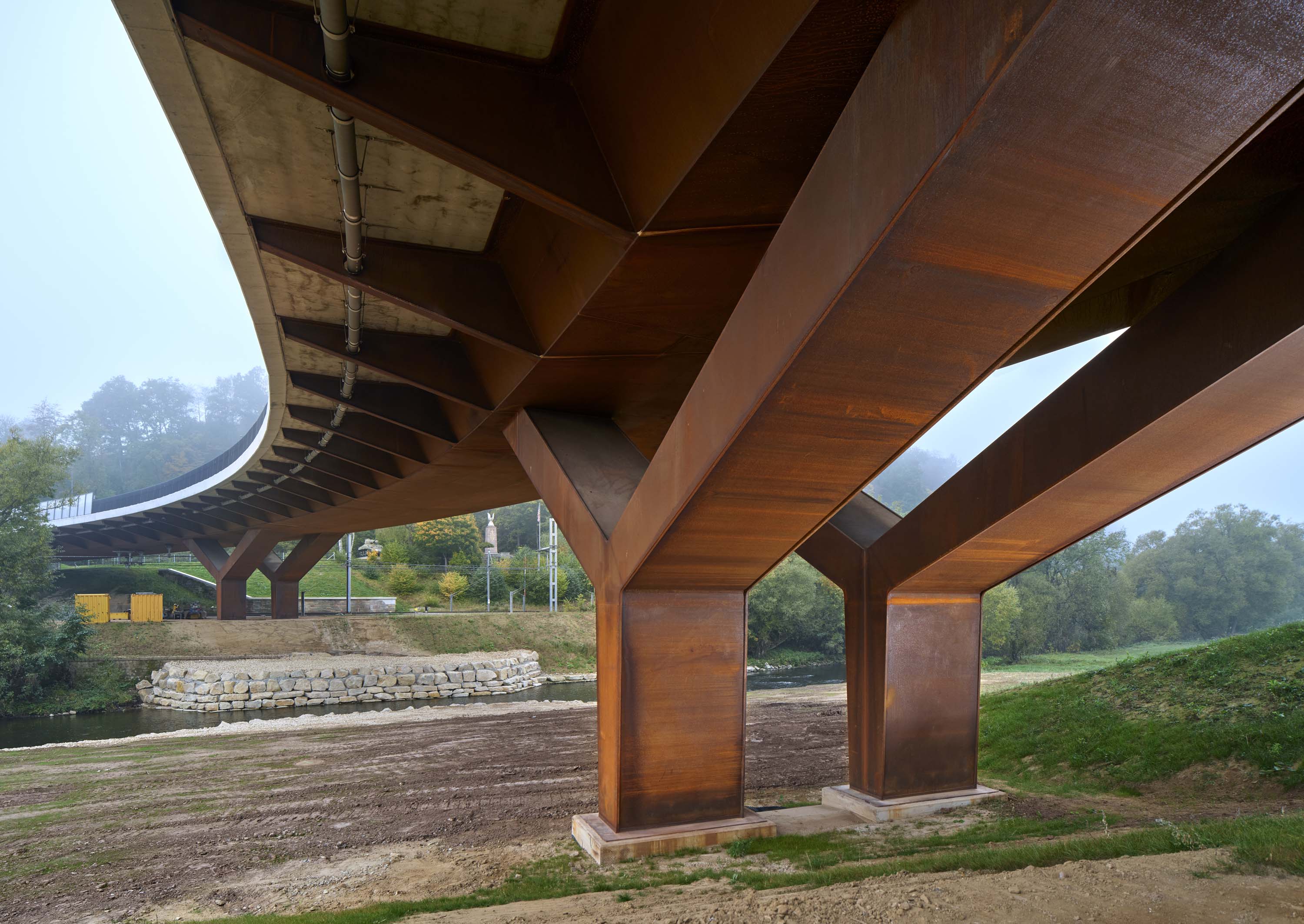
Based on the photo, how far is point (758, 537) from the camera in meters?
7.98

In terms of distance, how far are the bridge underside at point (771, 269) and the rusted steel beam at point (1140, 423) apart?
4 cm

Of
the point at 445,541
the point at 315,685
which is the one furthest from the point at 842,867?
the point at 445,541

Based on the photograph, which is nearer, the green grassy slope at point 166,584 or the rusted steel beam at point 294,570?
the rusted steel beam at point 294,570

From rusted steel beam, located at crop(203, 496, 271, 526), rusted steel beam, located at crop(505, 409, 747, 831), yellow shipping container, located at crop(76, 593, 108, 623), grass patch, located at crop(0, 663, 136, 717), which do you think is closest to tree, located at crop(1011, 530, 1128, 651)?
rusted steel beam, located at crop(203, 496, 271, 526)

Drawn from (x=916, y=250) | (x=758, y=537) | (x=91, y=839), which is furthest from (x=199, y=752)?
(x=916, y=250)

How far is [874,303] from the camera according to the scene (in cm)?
438

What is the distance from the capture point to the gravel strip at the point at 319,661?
33.8 metres

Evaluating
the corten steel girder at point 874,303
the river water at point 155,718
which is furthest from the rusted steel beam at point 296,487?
the corten steel girder at point 874,303

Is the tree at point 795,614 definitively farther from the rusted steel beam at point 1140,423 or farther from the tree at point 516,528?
the rusted steel beam at point 1140,423

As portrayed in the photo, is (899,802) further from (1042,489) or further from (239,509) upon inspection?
(239,509)

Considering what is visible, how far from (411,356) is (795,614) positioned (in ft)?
175

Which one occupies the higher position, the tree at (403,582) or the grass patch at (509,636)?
the tree at (403,582)

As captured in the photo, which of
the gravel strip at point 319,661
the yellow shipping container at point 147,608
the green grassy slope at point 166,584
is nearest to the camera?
the gravel strip at point 319,661

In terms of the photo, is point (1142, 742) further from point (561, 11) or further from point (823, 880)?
point (561, 11)
